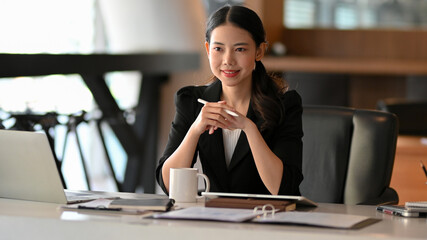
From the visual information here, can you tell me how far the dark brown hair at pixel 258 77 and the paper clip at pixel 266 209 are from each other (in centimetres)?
50

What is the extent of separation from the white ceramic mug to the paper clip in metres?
0.24

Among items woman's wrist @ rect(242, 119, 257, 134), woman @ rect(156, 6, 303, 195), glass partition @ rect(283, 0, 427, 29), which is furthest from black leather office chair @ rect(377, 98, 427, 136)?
glass partition @ rect(283, 0, 427, 29)

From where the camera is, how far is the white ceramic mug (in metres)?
1.76

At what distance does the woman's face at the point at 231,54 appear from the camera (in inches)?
76.4

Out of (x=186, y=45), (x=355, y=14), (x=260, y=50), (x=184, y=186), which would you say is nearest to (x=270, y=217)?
(x=184, y=186)

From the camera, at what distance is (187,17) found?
18.3 ft

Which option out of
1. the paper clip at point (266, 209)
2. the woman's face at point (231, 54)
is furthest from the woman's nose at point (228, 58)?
the paper clip at point (266, 209)

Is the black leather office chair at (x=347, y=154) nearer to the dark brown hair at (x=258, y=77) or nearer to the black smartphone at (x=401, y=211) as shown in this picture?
the dark brown hair at (x=258, y=77)

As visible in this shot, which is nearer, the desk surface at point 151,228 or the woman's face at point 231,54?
the desk surface at point 151,228

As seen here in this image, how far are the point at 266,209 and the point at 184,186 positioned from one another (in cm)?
26

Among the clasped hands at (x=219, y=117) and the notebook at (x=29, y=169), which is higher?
the clasped hands at (x=219, y=117)

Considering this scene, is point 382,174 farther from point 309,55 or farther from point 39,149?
point 309,55

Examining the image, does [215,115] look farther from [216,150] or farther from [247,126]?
[216,150]

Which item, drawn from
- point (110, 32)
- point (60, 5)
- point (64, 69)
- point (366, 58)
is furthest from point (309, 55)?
point (64, 69)
